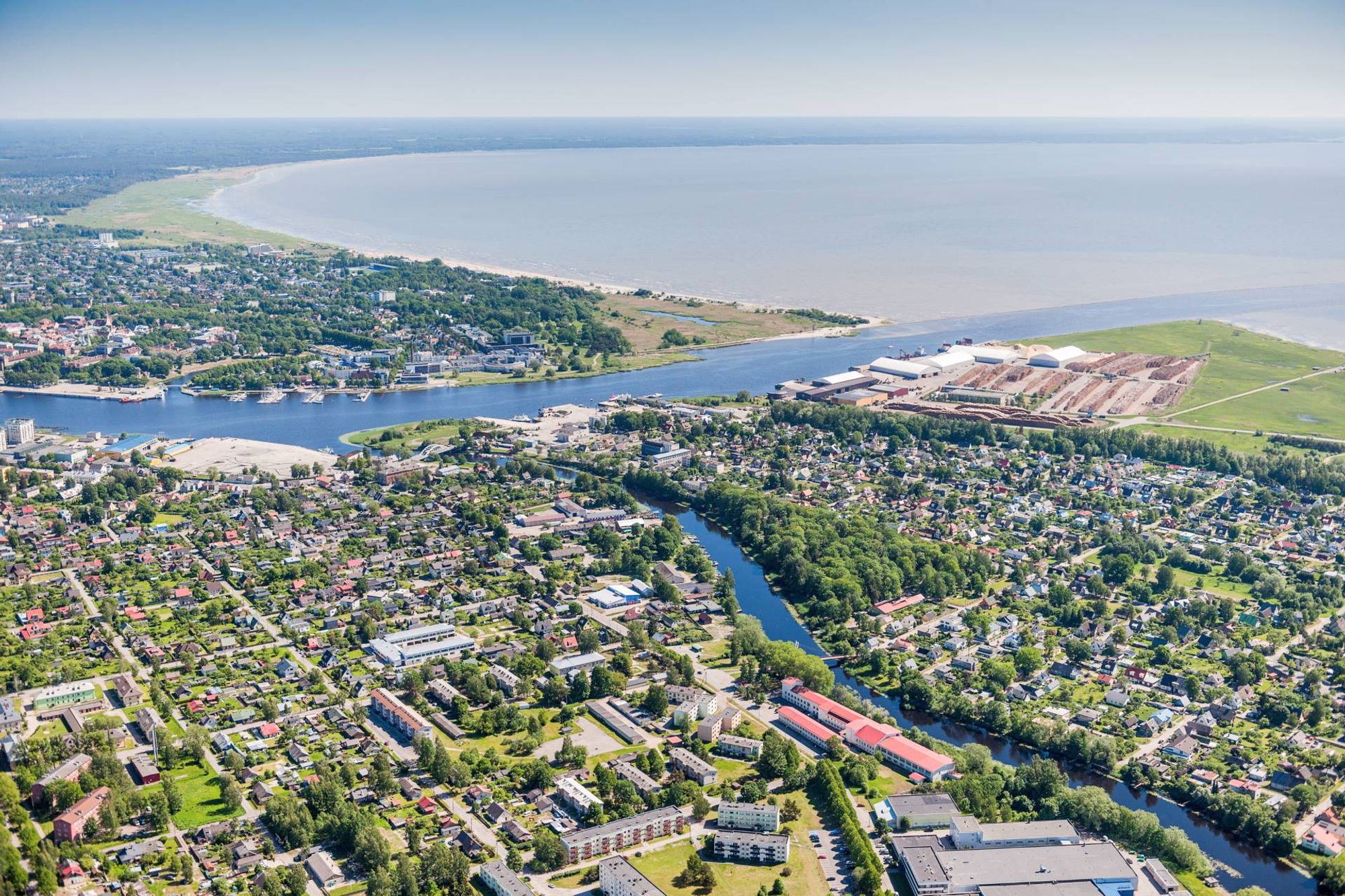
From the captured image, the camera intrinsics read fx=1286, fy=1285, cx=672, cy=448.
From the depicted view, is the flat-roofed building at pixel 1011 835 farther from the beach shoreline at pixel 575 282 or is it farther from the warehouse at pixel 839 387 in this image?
the beach shoreline at pixel 575 282

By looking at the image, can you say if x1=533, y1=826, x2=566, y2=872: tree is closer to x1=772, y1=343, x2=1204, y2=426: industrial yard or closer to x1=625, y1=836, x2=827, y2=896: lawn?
x1=625, y1=836, x2=827, y2=896: lawn

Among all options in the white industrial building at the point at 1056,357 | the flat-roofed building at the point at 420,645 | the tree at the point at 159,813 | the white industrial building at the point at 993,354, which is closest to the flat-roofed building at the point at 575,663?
the flat-roofed building at the point at 420,645

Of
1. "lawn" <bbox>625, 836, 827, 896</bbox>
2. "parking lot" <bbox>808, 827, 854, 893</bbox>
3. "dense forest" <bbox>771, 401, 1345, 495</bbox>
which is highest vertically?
"dense forest" <bbox>771, 401, 1345, 495</bbox>

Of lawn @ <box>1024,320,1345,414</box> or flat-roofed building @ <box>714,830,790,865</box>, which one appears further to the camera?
lawn @ <box>1024,320,1345,414</box>

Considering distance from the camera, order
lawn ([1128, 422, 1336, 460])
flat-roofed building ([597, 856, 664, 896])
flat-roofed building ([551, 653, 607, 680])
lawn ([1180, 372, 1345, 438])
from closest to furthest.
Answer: flat-roofed building ([597, 856, 664, 896]) < flat-roofed building ([551, 653, 607, 680]) < lawn ([1128, 422, 1336, 460]) < lawn ([1180, 372, 1345, 438])

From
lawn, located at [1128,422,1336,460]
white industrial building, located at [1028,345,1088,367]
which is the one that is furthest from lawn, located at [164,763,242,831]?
white industrial building, located at [1028,345,1088,367]

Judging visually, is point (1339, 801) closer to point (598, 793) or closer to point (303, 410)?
point (598, 793)
